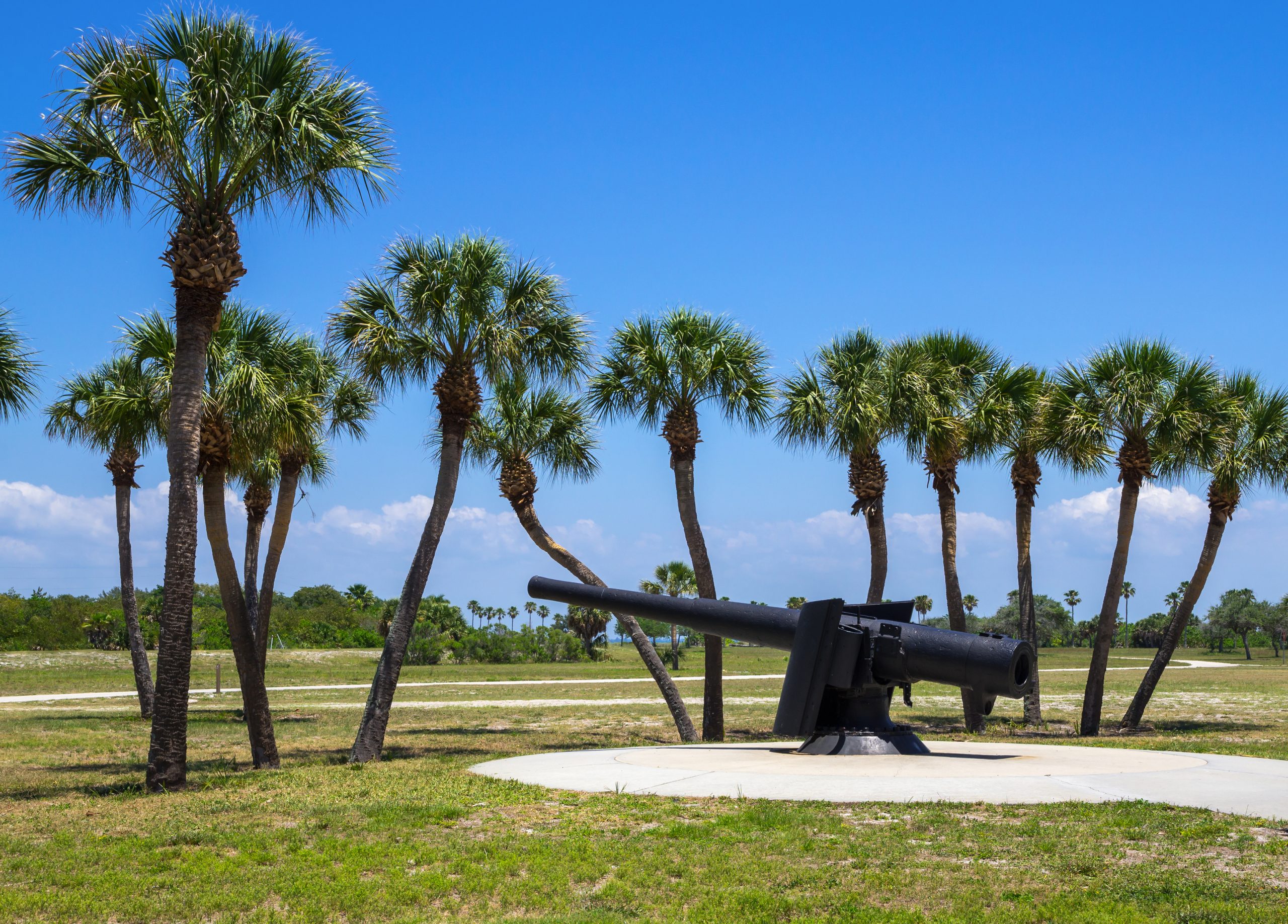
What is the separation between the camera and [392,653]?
16.5 m

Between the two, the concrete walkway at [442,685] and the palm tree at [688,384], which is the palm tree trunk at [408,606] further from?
the concrete walkway at [442,685]

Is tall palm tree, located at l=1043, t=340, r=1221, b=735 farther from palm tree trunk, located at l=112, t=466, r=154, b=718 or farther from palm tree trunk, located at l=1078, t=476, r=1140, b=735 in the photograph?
palm tree trunk, located at l=112, t=466, r=154, b=718

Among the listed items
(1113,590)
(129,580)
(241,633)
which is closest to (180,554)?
(241,633)

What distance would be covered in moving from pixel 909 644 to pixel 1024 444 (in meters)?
14.4

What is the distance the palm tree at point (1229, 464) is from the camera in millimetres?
24125

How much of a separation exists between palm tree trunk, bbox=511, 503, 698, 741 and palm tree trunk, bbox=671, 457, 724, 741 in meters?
→ 0.46

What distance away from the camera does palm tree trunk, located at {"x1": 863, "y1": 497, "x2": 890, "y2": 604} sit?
2289 centimetres

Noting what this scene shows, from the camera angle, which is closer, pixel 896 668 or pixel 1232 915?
pixel 1232 915

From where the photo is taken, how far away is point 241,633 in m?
15.1

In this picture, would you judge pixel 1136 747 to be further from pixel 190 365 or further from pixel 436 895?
pixel 190 365

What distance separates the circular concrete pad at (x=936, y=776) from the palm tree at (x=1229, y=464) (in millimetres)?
12455

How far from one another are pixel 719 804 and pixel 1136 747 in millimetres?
8896

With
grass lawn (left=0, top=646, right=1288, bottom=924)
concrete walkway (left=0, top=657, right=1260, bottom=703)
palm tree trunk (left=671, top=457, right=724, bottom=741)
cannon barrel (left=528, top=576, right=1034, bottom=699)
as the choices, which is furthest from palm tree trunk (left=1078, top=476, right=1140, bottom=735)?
concrete walkway (left=0, top=657, right=1260, bottom=703)

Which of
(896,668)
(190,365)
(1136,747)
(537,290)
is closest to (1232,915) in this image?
(896,668)
